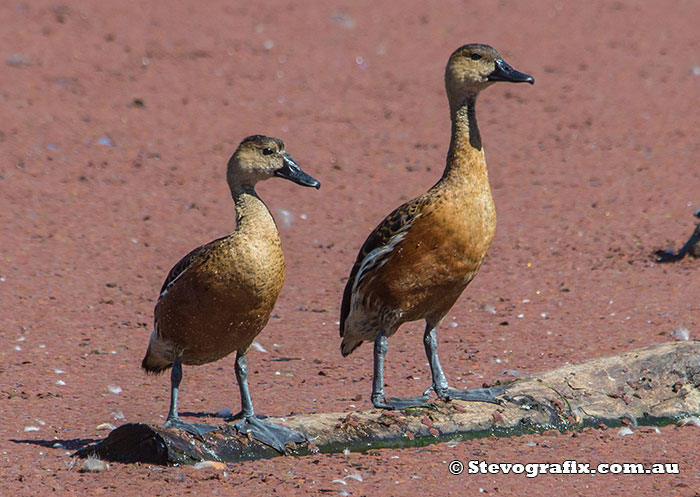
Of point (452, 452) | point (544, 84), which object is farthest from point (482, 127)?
point (452, 452)

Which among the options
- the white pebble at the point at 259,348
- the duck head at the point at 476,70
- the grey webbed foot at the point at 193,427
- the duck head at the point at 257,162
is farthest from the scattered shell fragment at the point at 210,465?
the white pebble at the point at 259,348

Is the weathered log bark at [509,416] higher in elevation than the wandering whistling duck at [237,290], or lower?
lower

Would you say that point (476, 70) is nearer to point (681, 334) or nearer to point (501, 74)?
point (501, 74)

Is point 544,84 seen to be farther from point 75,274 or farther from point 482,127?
point 75,274

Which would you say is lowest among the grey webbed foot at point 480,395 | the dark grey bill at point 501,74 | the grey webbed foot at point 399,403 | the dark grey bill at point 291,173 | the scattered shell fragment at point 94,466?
the scattered shell fragment at point 94,466

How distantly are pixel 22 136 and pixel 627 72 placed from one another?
9.21 m

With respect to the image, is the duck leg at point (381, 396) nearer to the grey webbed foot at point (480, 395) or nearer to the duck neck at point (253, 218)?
the grey webbed foot at point (480, 395)

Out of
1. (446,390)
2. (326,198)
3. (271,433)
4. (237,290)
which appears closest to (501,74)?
(446,390)

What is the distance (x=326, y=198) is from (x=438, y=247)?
6796 millimetres

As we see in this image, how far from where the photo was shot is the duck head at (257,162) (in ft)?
22.2

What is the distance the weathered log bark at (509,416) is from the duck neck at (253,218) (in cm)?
114

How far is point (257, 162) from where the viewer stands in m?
6.77

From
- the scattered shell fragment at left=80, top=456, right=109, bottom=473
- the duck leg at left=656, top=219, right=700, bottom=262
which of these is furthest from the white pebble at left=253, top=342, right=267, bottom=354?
the duck leg at left=656, top=219, right=700, bottom=262

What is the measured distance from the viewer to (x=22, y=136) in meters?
14.8
